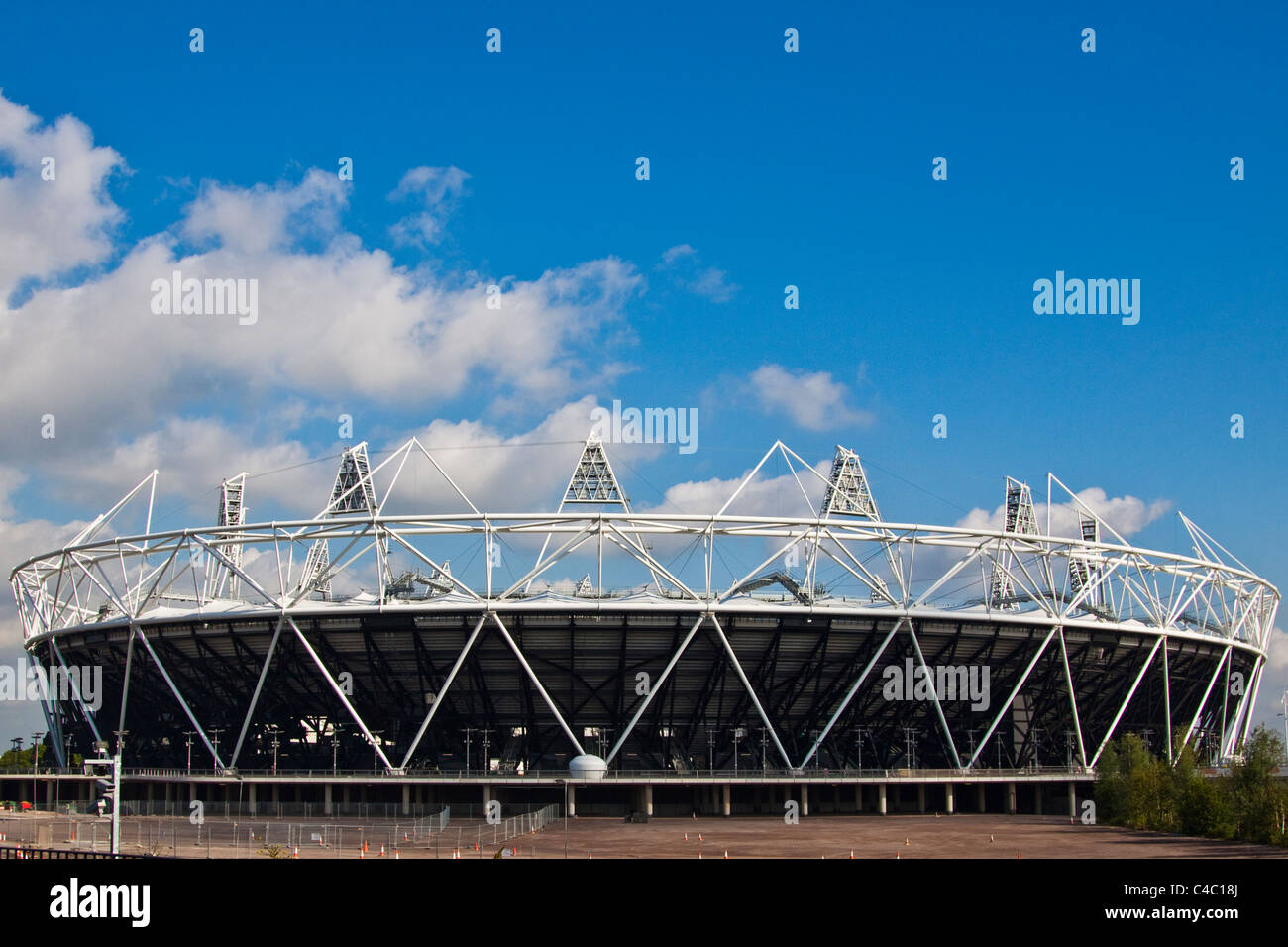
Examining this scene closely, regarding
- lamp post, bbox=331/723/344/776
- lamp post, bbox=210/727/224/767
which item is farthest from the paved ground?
lamp post, bbox=210/727/224/767

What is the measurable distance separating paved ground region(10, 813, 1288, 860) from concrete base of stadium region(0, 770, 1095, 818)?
5018 mm

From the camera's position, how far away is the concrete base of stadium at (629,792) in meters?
74.4

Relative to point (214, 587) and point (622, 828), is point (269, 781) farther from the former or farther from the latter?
point (622, 828)

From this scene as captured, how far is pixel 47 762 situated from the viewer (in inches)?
3979

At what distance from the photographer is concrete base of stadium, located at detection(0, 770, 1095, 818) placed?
244 ft

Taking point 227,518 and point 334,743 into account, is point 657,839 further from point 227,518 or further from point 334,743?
point 227,518

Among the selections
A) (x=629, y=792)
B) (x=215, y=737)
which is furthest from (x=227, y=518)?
(x=629, y=792)

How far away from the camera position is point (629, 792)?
7712cm

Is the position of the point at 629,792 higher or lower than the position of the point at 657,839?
lower

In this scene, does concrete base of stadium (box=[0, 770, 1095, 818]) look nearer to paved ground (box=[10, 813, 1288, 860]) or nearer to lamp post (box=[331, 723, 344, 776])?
lamp post (box=[331, 723, 344, 776])

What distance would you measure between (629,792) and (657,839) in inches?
839

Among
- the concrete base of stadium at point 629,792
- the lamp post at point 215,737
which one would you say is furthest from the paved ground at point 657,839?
the lamp post at point 215,737

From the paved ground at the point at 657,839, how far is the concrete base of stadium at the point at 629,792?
16.5 ft
